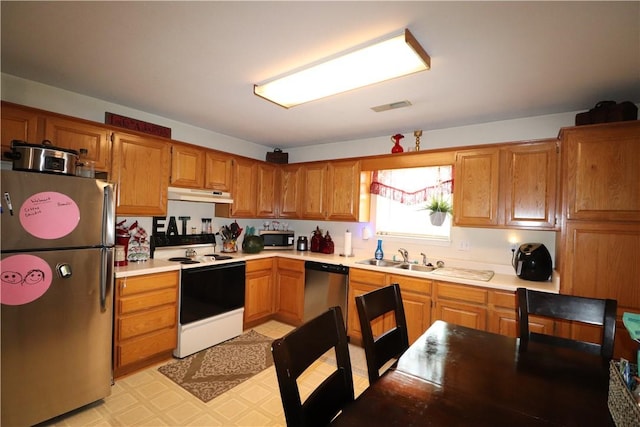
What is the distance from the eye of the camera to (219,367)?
2715 millimetres

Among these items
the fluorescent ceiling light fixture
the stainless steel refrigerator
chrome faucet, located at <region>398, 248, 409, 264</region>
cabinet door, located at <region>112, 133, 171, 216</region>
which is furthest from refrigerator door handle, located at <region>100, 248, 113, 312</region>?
chrome faucet, located at <region>398, 248, 409, 264</region>

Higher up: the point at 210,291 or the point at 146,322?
the point at 210,291

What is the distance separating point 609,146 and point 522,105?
2.34 feet

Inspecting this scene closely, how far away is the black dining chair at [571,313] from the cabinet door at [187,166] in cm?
307

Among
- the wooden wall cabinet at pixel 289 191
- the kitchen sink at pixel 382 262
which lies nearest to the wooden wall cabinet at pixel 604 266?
the kitchen sink at pixel 382 262

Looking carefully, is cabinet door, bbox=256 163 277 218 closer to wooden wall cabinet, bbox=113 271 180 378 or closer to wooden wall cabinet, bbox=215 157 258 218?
wooden wall cabinet, bbox=215 157 258 218

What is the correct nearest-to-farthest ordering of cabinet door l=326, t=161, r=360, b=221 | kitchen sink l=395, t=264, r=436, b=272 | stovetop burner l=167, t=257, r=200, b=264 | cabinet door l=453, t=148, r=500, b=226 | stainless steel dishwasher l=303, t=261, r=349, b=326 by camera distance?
cabinet door l=453, t=148, r=500, b=226
stovetop burner l=167, t=257, r=200, b=264
kitchen sink l=395, t=264, r=436, b=272
stainless steel dishwasher l=303, t=261, r=349, b=326
cabinet door l=326, t=161, r=360, b=221

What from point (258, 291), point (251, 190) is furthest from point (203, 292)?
point (251, 190)

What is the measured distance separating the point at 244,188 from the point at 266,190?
0.38m

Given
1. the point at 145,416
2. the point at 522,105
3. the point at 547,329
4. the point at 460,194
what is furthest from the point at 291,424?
the point at 522,105

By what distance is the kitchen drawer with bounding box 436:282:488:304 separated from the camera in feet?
8.43

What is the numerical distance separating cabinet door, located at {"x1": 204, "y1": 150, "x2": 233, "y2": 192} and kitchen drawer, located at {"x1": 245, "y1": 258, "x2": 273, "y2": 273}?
36.6 inches

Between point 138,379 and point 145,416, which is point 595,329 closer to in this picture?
point 145,416

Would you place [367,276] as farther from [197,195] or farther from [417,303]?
[197,195]
